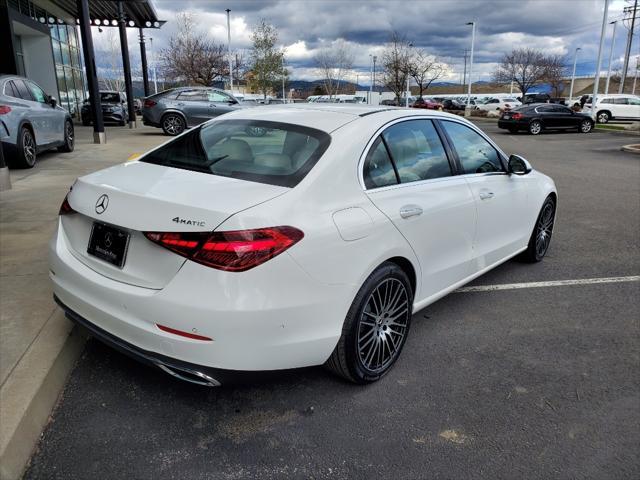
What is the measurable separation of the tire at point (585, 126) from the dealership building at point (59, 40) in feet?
70.0

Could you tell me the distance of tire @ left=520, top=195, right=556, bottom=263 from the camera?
206 inches

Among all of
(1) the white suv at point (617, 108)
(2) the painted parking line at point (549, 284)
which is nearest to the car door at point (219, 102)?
(2) the painted parking line at point (549, 284)

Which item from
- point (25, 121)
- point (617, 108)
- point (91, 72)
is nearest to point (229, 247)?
point (25, 121)

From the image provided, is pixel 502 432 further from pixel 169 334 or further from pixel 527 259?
pixel 527 259

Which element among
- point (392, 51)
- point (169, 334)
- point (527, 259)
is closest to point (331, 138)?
point (169, 334)

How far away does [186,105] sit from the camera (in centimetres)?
1828

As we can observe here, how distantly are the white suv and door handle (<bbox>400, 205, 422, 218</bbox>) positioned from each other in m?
35.6

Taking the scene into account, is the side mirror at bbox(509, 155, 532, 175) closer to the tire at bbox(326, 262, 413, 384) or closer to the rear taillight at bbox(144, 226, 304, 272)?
the tire at bbox(326, 262, 413, 384)

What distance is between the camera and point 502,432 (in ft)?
8.89

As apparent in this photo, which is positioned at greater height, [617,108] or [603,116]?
[617,108]

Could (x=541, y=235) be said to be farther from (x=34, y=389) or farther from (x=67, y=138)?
(x=67, y=138)

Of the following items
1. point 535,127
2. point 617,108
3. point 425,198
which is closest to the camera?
point 425,198

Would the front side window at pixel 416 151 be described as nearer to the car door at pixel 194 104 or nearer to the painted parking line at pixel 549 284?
the painted parking line at pixel 549 284

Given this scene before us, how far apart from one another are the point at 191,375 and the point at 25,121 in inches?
351
